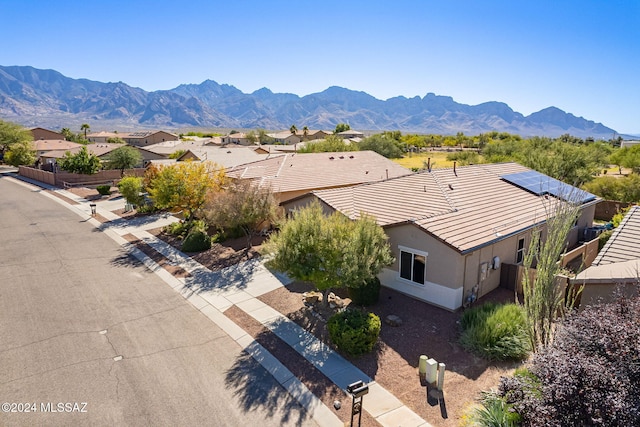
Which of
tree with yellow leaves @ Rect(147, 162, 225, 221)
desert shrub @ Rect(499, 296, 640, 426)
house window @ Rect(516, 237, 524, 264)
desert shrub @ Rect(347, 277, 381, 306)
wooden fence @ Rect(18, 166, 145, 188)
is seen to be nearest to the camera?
desert shrub @ Rect(499, 296, 640, 426)

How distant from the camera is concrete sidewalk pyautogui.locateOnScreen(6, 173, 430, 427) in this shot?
951 cm

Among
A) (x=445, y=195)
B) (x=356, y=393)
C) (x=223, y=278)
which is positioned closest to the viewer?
(x=356, y=393)

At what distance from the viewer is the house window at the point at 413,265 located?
591 inches

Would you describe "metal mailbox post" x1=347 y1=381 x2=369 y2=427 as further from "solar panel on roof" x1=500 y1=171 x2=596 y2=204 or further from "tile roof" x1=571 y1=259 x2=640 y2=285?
"solar panel on roof" x1=500 y1=171 x2=596 y2=204

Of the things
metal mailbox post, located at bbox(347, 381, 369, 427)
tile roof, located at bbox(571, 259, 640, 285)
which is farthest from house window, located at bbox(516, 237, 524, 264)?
metal mailbox post, located at bbox(347, 381, 369, 427)

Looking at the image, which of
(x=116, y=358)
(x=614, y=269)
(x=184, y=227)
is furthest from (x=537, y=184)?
(x=116, y=358)

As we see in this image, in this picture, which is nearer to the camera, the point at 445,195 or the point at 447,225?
the point at 447,225

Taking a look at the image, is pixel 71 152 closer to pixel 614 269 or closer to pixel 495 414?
pixel 495 414

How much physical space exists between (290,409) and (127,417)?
388cm

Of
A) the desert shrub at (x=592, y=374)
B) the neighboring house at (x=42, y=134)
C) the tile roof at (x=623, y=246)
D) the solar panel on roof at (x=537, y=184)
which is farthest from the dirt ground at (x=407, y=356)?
the neighboring house at (x=42, y=134)

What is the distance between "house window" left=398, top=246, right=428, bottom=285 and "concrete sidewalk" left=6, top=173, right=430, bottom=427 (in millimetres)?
4980

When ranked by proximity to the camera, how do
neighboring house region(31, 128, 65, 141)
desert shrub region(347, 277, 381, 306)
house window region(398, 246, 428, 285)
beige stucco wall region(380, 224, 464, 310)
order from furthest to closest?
neighboring house region(31, 128, 65, 141) < house window region(398, 246, 428, 285) < desert shrub region(347, 277, 381, 306) < beige stucco wall region(380, 224, 464, 310)

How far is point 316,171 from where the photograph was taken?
30312 mm

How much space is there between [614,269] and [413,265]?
21.0 feet
